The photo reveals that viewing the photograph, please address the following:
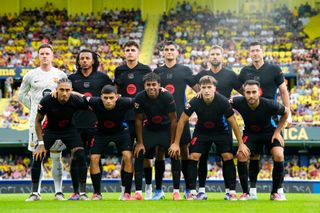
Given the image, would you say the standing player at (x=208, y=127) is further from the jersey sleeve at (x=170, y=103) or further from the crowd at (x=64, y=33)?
the crowd at (x=64, y=33)

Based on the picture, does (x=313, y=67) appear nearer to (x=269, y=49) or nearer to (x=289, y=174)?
(x=269, y=49)

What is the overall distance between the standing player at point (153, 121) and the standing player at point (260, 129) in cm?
104

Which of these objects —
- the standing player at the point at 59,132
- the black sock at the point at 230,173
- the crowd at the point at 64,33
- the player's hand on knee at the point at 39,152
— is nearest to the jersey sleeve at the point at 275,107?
the black sock at the point at 230,173

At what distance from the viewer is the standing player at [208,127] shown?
42.1ft

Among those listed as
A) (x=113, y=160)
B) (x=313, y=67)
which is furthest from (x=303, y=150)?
(x=113, y=160)

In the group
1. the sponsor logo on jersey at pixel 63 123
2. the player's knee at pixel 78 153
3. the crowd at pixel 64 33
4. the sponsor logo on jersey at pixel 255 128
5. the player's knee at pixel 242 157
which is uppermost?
the crowd at pixel 64 33

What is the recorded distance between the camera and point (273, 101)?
13.0m

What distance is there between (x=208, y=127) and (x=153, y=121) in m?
0.89

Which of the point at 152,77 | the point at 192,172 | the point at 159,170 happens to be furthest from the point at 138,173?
the point at 152,77

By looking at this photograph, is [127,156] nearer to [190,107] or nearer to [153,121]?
[153,121]

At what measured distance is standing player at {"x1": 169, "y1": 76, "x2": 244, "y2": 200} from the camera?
12836mm

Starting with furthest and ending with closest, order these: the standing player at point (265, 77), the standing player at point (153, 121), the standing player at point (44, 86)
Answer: the standing player at point (44, 86) < the standing player at point (265, 77) < the standing player at point (153, 121)

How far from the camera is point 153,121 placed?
1337cm

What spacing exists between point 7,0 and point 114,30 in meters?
6.08
